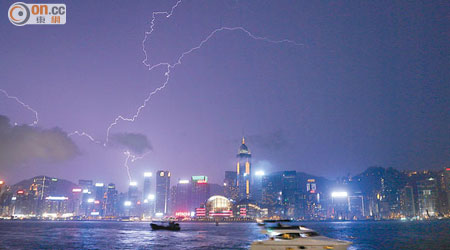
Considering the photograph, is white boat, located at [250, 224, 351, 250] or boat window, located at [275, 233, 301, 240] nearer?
white boat, located at [250, 224, 351, 250]

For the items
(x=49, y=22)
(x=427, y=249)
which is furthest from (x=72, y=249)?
(x=427, y=249)

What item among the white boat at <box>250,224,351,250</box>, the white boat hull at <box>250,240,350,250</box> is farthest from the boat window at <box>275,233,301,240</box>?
the white boat hull at <box>250,240,350,250</box>

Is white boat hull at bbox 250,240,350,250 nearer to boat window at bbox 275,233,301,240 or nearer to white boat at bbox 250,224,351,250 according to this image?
white boat at bbox 250,224,351,250

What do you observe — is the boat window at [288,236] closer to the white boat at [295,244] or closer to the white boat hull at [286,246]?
the white boat at [295,244]

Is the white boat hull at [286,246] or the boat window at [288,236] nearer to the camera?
the white boat hull at [286,246]

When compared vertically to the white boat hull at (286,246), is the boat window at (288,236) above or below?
above

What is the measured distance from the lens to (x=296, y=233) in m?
41.3

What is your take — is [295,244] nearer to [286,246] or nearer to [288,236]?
[286,246]

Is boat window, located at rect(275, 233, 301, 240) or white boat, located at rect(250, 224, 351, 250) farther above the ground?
boat window, located at rect(275, 233, 301, 240)

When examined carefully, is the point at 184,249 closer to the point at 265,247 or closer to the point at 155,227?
the point at 265,247

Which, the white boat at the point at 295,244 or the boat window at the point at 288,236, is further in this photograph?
the boat window at the point at 288,236

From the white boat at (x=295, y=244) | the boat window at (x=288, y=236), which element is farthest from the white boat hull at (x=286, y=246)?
the boat window at (x=288, y=236)

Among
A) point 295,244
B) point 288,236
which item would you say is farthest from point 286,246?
point 288,236

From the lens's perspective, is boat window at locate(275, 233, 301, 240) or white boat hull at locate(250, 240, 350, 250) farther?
boat window at locate(275, 233, 301, 240)
